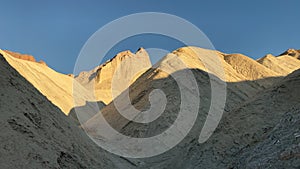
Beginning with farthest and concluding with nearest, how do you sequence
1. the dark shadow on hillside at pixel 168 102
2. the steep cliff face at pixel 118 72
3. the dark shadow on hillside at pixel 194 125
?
1. the steep cliff face at pixel 118 72
2. the dark shadow on hillside at pixel 168 102
3. the dark shadow on hillside at pixel 194 125

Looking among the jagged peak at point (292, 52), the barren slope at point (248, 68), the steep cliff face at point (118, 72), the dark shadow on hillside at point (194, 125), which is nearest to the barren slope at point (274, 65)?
the barren slope at point (248, 68)

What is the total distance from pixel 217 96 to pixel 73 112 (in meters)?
21.1

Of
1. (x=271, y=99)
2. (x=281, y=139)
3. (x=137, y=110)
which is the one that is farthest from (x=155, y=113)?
(x=281, y=139)

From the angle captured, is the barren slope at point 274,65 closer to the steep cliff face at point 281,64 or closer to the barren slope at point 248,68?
the steep cliff face at point 281,64

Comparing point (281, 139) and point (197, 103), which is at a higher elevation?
point (197, 103)

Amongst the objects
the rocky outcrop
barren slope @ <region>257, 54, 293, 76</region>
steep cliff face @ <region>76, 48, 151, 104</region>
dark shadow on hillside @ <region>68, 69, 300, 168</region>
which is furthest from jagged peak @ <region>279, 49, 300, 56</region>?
steep cliff face @ <region>76, 48, 151, 104</region>

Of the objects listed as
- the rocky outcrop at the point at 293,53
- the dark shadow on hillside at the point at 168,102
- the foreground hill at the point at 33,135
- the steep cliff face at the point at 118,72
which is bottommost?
the foreground hill at the point at 33,135

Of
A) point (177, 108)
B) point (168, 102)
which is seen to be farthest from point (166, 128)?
point (168, 102)

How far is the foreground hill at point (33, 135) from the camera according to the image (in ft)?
44.2

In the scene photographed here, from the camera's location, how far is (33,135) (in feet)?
50.2

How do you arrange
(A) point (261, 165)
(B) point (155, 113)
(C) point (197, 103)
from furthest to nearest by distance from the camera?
1. (C) point (197, 103)
2. (B) point (155, 113)
3. (A) point (261, 165)

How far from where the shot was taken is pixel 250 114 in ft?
68.0

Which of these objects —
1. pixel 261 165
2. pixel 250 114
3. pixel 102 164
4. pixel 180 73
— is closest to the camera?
pixel 261 165

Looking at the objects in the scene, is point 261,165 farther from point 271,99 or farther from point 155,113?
point 155,113
